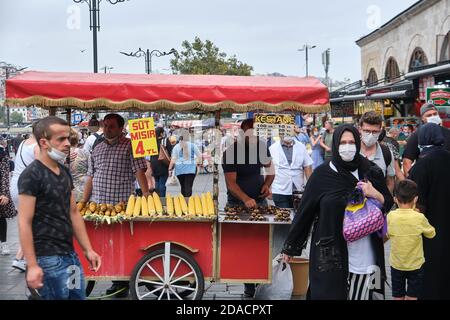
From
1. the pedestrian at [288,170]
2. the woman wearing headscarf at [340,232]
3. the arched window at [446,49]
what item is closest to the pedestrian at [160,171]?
the pedestrian at [288,170]

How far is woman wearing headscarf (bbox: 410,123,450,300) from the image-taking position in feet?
19.7

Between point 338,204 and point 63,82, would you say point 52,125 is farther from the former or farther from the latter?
point 338,204

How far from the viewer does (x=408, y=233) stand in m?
5.73

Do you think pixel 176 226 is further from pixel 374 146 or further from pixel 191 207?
pixel 374 146

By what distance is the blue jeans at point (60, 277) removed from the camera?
439cm

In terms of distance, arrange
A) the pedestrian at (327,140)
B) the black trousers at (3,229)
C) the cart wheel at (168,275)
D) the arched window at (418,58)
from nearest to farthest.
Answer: the cart wheel at (168,275), the black trousers at (3,229), the pedestrian at (327,140), the arched window at (418,58)

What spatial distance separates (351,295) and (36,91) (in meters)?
3.54

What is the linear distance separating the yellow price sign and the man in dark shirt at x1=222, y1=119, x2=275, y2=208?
879 mm

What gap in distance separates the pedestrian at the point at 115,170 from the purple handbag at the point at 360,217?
2891 millimetres

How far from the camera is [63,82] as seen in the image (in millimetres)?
6316

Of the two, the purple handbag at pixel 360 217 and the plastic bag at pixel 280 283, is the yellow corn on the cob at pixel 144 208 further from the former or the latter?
the purple handbag at pixel 360 217

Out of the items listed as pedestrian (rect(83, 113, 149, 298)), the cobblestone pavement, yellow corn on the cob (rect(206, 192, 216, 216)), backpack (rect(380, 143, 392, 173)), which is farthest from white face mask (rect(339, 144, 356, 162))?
pedestrian (rect(83, 113, 149, 298))

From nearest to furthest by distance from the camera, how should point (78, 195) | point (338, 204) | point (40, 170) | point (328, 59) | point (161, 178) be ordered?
1. point (40, 170)
2. point (338, 204)
3. point (78, 195)
4. point (161, 178)
5. point (328, 59)
